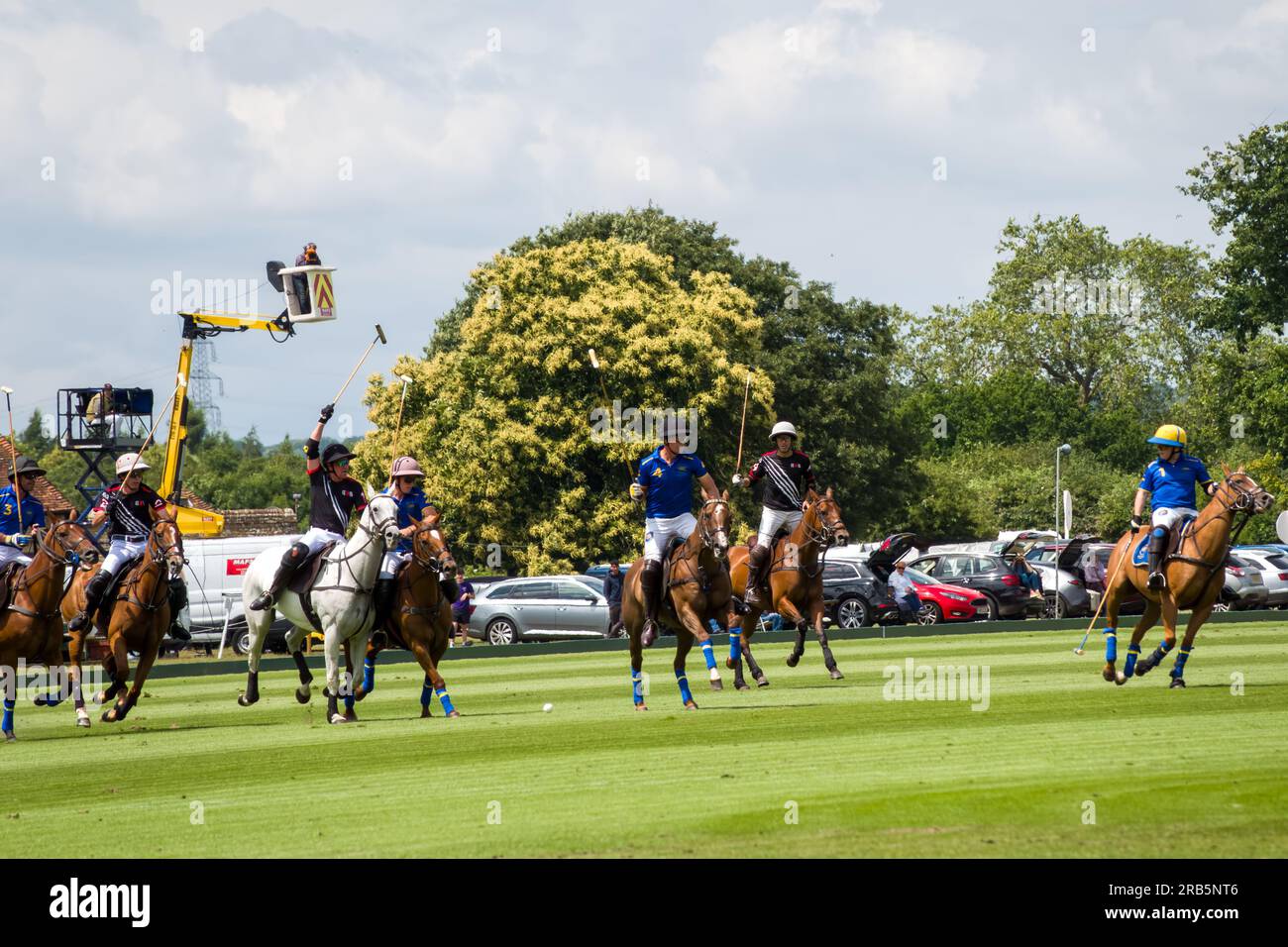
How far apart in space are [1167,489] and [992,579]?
22.4m

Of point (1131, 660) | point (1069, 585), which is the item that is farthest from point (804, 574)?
point (1069, 585)

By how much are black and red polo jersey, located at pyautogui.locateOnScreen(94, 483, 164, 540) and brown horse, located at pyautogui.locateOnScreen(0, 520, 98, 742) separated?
1.04m

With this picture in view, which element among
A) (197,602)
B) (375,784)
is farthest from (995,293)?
(375,784)

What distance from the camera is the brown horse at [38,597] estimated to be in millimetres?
17188

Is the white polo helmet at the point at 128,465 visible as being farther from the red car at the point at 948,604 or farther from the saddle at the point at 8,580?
the red car at the point at 948,604

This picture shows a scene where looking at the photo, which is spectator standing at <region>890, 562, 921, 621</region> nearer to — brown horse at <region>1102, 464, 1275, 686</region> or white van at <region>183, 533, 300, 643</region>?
white van at <region>183, 533, 300, 643</region>

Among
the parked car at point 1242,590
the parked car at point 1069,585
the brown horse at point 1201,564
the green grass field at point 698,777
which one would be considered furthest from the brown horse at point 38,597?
the parked car at point 1242,590

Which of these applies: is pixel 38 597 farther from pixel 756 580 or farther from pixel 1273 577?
pixel 1273 577

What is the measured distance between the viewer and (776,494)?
65.5 feet

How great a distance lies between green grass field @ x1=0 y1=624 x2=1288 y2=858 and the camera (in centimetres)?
931

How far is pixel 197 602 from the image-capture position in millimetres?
40281

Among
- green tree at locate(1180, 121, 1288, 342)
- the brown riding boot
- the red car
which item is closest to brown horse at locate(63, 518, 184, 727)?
the brown riding boot
